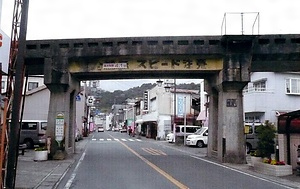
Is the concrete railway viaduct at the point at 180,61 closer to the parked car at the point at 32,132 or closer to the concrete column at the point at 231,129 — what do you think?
the concrete column at the point at 231,129

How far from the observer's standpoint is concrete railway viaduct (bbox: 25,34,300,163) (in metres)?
22.2

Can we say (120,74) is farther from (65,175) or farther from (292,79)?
(292,79)

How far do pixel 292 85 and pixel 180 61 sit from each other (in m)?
18.8

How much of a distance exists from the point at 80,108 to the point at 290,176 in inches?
1892

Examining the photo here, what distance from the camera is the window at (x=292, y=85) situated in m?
38.1

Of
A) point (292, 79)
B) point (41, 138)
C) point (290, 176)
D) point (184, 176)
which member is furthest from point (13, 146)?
point (292, 79)

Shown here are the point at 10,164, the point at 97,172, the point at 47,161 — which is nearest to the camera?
the point at 10,164

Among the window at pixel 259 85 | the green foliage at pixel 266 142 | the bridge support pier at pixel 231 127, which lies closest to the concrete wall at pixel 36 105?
the window at pixel 259 85

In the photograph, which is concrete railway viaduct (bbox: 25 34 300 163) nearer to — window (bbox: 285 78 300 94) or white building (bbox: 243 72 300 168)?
white building (bbox: 243 72 300 168)

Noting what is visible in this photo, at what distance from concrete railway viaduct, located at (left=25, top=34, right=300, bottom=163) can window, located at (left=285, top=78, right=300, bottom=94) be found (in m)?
13.5

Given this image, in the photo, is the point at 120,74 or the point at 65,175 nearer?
the point at 65,175

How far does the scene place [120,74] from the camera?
25.3m

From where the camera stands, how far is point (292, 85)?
1506 inches

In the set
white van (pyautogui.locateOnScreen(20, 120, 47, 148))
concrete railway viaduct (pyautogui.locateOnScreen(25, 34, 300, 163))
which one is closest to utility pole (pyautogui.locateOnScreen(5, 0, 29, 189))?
concrete railway viaduct (pyautogui.locateOnScreen(25, 34, 300, 163))
